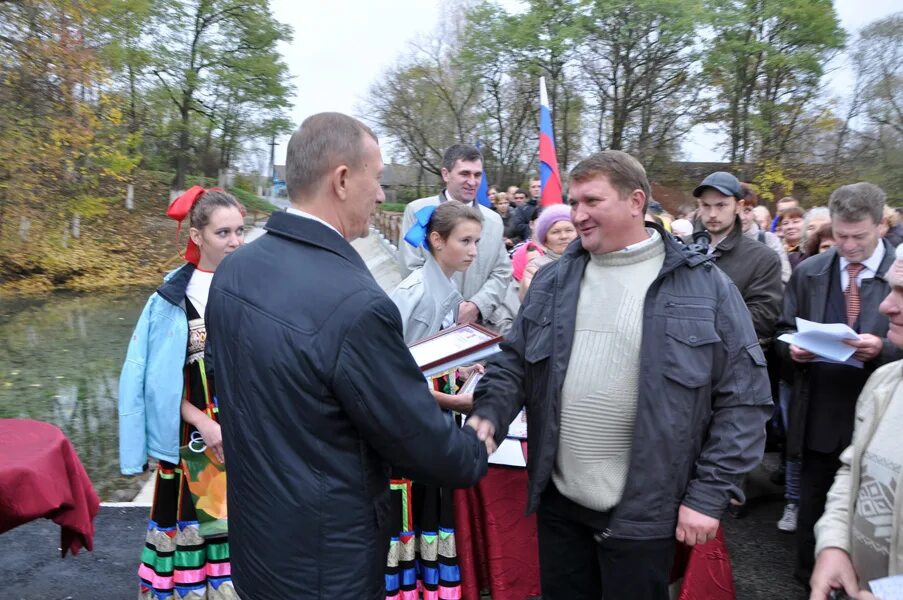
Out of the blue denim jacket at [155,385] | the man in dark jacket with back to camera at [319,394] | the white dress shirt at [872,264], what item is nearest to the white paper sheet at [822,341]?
the white dress shirt at [872,264]

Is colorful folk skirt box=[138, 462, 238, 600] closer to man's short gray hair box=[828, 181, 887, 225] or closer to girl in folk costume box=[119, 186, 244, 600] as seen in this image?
girl in folk costume box=[119, 186, 244, 600]

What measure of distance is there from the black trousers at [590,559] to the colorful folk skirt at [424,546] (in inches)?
34.3

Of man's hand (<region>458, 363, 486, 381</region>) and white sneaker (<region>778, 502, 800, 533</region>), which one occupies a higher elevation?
man's hand (<region>458, 363, 486, 381</region>)

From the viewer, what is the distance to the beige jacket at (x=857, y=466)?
1.91m

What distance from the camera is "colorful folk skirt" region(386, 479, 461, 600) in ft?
11.0

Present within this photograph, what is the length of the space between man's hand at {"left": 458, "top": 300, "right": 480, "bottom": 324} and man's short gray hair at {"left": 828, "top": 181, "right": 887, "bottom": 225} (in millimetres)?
1934

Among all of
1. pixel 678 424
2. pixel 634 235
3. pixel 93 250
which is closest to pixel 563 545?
pixel 678 424

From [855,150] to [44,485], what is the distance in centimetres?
3336

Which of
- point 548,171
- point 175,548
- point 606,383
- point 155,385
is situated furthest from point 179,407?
point 548,171

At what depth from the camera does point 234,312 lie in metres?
1.82

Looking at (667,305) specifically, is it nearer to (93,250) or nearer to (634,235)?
(634,235)

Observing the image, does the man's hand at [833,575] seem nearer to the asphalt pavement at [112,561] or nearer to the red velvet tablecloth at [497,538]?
the red velvet tablecloth at [497,538]

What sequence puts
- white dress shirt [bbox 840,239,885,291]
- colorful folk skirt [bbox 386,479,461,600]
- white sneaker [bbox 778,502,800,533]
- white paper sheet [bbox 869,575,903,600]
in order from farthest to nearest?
white sneaker [bbox 778,502,800,533] → white dress shirt [bbox 840,239,885,291] → colorful folk skirt [bbox 386,479,461,600] → white paper sheet [bbox 869,575,903,600]

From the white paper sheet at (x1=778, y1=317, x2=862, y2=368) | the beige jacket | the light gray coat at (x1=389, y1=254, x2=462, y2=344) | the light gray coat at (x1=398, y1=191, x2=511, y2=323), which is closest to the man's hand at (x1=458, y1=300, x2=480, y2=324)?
the light gray coat at (x1=398, y1=191, x2=511, y2=323)
